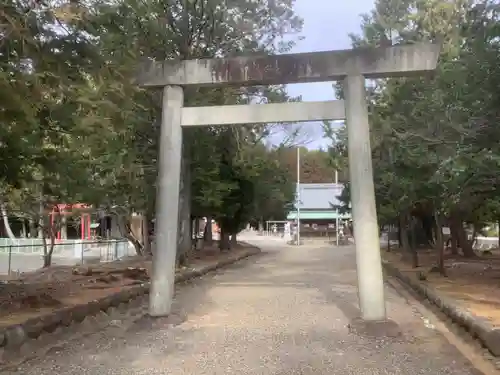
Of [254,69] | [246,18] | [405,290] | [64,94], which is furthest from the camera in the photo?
[246,18]

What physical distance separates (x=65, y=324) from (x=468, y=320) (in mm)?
6421

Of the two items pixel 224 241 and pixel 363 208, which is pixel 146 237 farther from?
pixel 363 208

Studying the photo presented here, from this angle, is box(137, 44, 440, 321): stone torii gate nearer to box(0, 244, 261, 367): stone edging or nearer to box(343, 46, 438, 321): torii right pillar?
box(343, 46, 438, 321): torii right pillar

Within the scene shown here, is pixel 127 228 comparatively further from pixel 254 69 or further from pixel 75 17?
pixel 75 17

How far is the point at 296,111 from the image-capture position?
1050 centimetres

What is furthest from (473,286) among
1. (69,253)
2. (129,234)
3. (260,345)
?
(69,253)

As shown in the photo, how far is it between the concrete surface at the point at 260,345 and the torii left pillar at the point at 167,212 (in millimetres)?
464

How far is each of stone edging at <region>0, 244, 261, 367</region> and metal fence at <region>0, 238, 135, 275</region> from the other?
11.9 metres

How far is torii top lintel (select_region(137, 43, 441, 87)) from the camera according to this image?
10094 millimetres

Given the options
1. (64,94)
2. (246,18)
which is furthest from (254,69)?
(246,18)

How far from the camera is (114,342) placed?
915 centimetres

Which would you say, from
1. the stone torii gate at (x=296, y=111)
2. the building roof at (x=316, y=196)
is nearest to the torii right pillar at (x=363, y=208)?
the stone torii gate at (x=296, y=111)

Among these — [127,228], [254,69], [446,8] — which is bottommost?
[127,228]

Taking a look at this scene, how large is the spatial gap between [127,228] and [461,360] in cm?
2171
